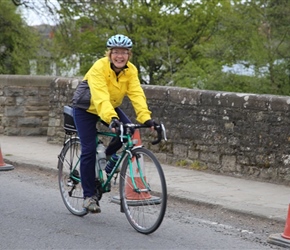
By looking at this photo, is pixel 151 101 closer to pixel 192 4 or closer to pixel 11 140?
pixel 11 140

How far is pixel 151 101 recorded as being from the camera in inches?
497

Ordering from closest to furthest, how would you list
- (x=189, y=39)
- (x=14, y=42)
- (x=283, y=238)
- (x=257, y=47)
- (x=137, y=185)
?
(x=283, y=238) < (x=137, y=185) < (x=257, y=47) < (x=14, y=42) < (x=189, y=39)

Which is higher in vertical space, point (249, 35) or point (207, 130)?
point (249, 35)

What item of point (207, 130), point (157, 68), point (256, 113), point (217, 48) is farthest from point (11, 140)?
point (157, 68)

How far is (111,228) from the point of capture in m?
7.93

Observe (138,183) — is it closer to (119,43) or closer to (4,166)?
(119,43)

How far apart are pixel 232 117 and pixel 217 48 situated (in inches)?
398

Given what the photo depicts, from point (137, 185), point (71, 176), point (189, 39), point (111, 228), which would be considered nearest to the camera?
point (137, 185)

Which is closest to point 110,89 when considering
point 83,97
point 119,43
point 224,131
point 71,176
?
point 83,97

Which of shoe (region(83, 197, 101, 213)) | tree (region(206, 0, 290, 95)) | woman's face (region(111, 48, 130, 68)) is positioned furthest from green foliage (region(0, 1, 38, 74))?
woman's face (region(111, 48, 130, 68))

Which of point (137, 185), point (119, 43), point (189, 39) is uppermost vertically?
point (189, 39)

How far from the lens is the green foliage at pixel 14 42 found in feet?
83.4

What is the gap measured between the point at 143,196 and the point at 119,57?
53.4 inches

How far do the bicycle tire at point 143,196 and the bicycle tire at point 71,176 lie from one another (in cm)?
88
